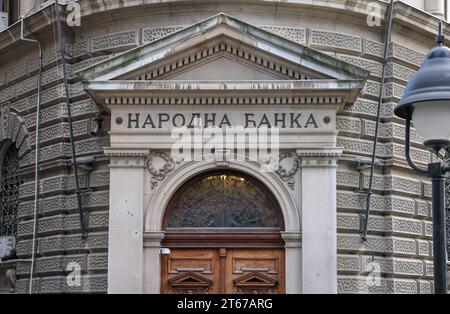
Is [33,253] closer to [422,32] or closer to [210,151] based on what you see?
[210,151]

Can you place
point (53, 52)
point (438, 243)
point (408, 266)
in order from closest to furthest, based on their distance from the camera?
point (438, 243) → point (408, 266) → point (53, 52)

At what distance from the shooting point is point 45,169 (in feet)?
62.7

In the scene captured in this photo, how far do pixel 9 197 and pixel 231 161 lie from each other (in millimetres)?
5831

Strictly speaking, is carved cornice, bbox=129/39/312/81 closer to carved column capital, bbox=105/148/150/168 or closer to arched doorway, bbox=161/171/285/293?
carved column capital, bbox=105/148/150/168

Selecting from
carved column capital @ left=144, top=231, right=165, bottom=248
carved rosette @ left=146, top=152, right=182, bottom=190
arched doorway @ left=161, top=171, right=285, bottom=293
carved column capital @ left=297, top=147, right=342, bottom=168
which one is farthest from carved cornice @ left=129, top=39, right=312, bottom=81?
carved column capital @ left=144, top=231, right=165, bottom=248

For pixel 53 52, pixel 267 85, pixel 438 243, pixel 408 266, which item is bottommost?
pixel 438 243

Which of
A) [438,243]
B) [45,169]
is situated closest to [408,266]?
[45,169]

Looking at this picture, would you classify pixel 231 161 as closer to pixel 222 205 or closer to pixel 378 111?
pixel 222 205

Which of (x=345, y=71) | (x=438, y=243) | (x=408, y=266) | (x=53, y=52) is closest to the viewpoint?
(x=438, y=243)

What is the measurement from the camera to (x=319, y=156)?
56.6ft

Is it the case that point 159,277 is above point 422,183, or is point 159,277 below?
below

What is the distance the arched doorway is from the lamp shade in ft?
25.9

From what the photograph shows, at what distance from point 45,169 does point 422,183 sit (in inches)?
283

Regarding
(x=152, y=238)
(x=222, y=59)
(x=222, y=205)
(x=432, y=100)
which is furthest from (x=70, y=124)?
(x=432, y=100)
